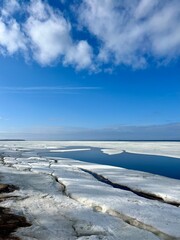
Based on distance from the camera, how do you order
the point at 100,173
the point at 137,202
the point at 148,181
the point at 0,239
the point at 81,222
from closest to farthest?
1. the point at 0,239
2. the point at 81,222
3. the point at 137,202
4. the point at 148,181
5. the point at 100,173

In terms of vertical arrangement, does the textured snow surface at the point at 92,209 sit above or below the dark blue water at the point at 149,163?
below

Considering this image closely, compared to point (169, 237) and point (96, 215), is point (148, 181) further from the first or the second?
point (169, 237)

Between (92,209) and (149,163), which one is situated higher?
(149,163)

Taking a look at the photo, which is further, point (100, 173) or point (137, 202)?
point (100, 173)

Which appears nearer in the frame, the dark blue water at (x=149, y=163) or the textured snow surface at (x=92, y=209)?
the textured snow surface at (x=92, y=209)

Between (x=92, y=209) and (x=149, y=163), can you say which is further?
(x=149, y=163)

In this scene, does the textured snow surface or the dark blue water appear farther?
the dark blue water

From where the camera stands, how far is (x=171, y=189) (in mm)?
12617

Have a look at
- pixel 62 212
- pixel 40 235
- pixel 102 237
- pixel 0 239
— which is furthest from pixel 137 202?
pixel 0 239

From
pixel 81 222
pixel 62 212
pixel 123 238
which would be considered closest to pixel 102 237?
pixel 123 238

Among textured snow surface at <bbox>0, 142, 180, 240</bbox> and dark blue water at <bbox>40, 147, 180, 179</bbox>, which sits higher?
dark blue water at <bbox>40, 147, 180, 179</bbox>

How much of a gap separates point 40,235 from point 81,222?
1.41 meters

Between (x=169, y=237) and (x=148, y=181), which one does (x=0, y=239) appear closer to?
(x=169, y=237)

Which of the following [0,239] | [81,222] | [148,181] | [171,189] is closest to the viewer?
[0,239]
